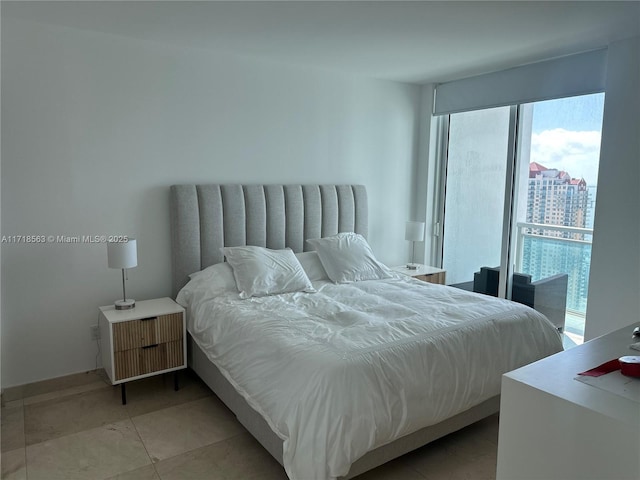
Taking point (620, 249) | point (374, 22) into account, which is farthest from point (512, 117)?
point (374, 22)

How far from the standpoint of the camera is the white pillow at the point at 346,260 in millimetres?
3717

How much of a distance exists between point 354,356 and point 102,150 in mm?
2360

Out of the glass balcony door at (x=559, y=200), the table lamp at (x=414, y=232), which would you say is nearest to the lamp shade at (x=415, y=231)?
the table lamp at (x=414, y=232)

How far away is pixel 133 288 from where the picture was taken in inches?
135

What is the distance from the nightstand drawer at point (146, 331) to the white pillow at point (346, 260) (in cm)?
128

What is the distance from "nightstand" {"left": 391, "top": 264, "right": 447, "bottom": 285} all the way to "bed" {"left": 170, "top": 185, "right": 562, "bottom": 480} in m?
0.61

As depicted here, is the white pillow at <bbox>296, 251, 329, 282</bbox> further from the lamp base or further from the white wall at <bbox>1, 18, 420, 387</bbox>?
the lamp base

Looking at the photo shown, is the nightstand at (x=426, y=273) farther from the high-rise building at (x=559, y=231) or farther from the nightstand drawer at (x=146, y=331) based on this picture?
the nightstand drawer at (x=146, y=331)

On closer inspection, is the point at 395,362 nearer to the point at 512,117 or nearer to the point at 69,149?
the point at 69,149

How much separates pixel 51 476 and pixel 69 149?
79.7 inches

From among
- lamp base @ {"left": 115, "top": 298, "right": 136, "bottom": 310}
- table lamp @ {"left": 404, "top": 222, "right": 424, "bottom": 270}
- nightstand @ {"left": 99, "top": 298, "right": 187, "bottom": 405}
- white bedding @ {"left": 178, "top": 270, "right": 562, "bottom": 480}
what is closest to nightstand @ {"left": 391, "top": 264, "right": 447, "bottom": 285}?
table lamp @ {"left": 404, "top": 222, "right": 424, "bottom": 270}

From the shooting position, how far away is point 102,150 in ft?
10.5

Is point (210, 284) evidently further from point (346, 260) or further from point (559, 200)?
point (559, 200)

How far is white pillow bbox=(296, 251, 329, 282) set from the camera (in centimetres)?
374
